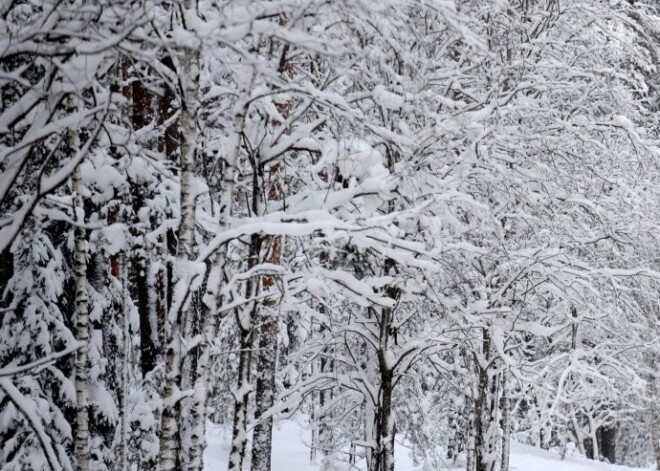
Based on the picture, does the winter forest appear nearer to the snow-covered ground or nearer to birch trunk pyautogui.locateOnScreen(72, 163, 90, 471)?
birch trunk pyautogui.locateOnScreen(72, 163, 90, 471)

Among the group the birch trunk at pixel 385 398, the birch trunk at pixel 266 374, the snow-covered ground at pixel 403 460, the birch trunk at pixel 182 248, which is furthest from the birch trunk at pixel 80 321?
the snow-covered ground at pixel 403 460

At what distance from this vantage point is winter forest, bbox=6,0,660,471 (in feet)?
16.2

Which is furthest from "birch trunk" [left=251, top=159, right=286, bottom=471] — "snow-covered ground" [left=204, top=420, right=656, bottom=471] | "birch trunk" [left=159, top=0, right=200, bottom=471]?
"snow-covered ground" [left=204, top=420, right=656, bottom=471]

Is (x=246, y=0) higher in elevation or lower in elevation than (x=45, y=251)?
higher

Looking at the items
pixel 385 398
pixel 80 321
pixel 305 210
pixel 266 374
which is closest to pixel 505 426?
pixel 266 374

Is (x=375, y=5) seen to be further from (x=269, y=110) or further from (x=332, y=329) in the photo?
(x=332, y=329)

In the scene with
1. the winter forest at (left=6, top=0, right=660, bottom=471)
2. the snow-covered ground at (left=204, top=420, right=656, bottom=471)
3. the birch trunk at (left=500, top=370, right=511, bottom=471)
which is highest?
the winter forest at (left=6, top=0, right=660, bottom=471)

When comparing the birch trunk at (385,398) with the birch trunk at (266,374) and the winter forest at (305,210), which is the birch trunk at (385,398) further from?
the birch trunk at (266,374)

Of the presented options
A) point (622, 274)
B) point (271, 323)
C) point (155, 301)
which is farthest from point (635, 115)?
point (155, 301)

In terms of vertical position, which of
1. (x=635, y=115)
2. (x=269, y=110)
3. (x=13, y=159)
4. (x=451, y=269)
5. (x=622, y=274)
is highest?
(x=635, y=115)

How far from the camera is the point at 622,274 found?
9633 millimetres

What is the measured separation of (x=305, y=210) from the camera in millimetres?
5754

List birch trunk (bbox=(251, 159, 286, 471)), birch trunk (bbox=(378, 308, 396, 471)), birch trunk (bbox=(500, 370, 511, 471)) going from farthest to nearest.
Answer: birch trunk (bbox=(500, 370, 511, 471))
birch trunk (bbox=(251, 159, 286, 471))
birch trunk (bbox=(378, 308, 396, 471))

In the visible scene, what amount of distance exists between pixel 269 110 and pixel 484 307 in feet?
13.0
